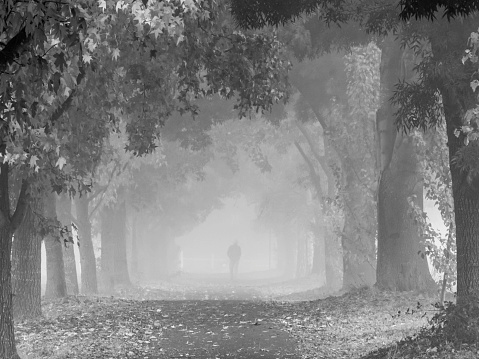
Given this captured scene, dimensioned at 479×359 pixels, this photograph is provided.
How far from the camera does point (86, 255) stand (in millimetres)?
31531

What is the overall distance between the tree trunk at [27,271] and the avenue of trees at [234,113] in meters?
0.03

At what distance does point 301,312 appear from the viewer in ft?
56.2

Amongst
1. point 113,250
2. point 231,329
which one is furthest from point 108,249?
point 231,329

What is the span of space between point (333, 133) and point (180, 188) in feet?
65.7

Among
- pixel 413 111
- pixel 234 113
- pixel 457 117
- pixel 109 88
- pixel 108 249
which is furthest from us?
pixel 108 249

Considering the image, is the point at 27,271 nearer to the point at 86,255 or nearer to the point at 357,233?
the point at 357,233

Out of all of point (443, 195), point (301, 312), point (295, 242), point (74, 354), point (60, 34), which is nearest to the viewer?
point (60, 34)

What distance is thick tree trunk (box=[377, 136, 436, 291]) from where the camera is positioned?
1992 cm

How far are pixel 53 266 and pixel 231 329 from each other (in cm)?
887

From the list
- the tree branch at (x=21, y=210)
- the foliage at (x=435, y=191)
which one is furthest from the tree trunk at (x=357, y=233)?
the tree branch at (x=21, y=210)

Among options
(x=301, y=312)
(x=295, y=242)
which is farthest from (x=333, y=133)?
(x=295, y=242)

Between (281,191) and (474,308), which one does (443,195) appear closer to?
(474,308)

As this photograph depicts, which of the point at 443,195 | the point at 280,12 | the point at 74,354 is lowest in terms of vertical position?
the point at 74,354

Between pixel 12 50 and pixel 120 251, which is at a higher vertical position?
pixel 12 50
